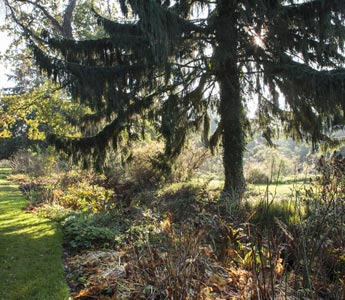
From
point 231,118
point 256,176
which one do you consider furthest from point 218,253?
point 256,176

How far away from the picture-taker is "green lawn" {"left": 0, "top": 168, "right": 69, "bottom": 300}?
11.0 feet

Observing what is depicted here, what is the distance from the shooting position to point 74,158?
7.52 metres

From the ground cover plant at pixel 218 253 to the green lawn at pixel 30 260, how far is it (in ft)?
0.64

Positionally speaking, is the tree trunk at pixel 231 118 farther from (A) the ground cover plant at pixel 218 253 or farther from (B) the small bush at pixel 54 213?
(B) the small bush at pixel 54 213

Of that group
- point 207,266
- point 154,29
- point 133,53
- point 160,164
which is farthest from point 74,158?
point 207,266

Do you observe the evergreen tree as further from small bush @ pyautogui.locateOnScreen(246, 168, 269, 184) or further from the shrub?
small bush @ pyautogui.locateOnScreen(246, 168, 269, 184)

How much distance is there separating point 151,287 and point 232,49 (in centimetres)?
560

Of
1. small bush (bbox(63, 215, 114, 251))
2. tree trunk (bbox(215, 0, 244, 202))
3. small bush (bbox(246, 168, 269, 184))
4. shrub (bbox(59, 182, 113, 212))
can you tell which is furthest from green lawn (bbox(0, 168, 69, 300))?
small bush (bbox(246, 168, 269, 184))

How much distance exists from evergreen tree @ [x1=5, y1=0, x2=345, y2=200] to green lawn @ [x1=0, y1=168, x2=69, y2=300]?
2.08 meters

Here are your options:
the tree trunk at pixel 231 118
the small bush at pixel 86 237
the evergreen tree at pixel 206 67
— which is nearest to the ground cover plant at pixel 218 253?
the small bush at pixel 86 237

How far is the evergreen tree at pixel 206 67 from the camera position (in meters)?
6.02

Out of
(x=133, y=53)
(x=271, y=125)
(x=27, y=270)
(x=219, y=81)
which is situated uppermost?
(x=133, y=53)

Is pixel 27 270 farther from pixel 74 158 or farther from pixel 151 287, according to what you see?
pixel 74 158

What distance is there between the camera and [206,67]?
24.8 ft
